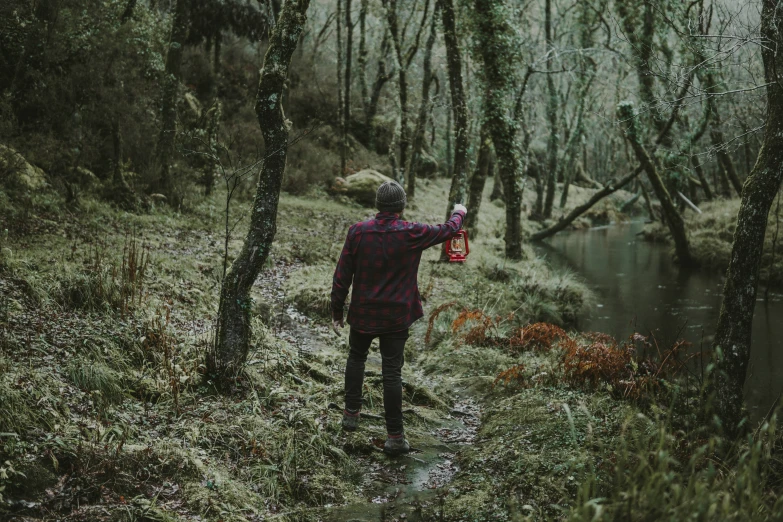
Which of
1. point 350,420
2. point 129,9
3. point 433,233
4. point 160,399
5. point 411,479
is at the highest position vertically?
point 129,9

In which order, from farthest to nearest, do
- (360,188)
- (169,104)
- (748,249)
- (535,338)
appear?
(360,188) → (169,104) → (535,338) → (748,249)

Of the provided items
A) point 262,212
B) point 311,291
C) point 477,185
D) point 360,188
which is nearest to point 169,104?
point 311,291

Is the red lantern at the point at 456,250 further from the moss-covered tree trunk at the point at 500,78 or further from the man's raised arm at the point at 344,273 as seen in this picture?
the moss-covered tree trunk at the point at 500,78

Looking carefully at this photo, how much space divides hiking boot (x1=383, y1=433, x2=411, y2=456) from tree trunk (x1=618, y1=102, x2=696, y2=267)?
13.2 m

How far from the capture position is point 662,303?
546 inches

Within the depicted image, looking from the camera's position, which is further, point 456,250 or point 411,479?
point 456,250

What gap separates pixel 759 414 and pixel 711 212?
17.0 meters

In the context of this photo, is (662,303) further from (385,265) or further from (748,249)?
(385,265)

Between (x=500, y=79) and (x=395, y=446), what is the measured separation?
1112 centimetres

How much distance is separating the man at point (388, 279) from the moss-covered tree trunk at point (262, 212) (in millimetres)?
1012

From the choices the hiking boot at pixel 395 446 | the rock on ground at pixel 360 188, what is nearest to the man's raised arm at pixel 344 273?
the hiking boot at pixel 395 446

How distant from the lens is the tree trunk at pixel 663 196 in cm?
1659

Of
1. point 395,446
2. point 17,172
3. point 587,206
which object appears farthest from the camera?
point 587,206

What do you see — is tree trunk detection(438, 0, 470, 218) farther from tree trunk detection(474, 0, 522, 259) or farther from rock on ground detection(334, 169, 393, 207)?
rock on ground detection(334, 169, 393, 207)
